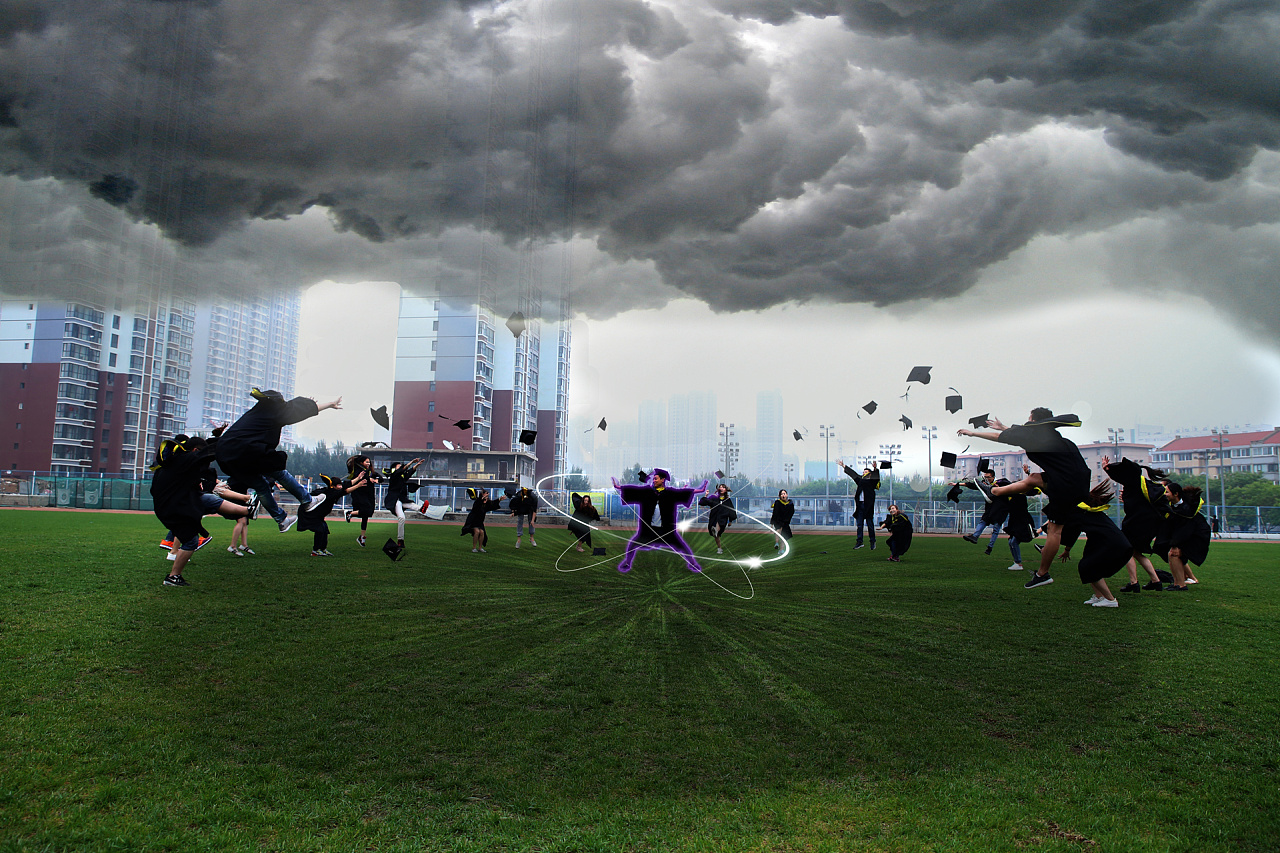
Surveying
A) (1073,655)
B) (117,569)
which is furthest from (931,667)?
(117,569)

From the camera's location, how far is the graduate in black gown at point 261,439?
9.27 metres

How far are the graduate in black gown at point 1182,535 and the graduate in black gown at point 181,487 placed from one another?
56.7 ft

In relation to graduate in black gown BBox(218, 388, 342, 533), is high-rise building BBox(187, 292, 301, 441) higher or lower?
higher

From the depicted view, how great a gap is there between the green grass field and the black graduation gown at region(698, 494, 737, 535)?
1039 centimetres

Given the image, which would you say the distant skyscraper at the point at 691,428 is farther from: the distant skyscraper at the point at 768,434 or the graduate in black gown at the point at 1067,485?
the graduate in black gown at the point at 1067,485

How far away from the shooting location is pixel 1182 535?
13742 mm

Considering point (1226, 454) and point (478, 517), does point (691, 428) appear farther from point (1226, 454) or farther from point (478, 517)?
point (478, 517)

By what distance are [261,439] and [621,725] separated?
21.8ft

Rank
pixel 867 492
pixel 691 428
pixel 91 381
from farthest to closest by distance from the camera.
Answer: pixel 691 428
pixel 91 381
pixel 867 492

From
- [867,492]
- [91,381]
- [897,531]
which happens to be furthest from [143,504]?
[897,531]

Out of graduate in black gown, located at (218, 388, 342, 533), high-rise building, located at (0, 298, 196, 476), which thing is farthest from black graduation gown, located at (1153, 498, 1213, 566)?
high-rise building, located at (0, 298, 196, 476)

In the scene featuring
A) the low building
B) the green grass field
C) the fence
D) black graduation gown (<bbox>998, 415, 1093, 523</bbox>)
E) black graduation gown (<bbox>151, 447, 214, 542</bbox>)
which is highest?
the low building

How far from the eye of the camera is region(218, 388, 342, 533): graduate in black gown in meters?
9.27

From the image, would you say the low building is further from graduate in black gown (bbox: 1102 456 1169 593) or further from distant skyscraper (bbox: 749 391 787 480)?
graduate in black gown (bbox: 1102 456 1169 593)
